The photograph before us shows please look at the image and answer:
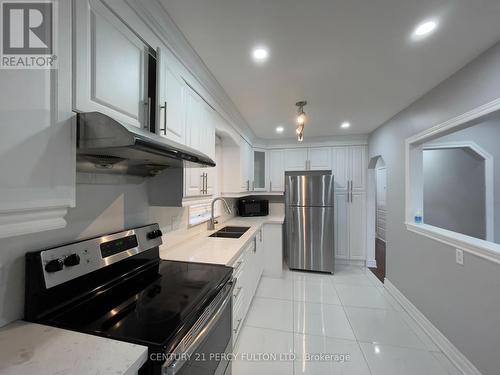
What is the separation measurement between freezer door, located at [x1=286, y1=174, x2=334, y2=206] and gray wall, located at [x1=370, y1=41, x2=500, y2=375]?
90 centimetres

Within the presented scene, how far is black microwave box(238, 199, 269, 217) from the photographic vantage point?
3898mm

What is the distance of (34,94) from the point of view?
24.0 inches

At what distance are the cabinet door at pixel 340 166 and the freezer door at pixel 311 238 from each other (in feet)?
2.47

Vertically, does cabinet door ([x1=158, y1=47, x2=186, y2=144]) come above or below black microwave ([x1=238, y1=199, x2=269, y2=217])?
above

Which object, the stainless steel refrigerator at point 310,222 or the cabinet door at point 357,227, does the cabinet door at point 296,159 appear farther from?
the cabinet door at point 357,227

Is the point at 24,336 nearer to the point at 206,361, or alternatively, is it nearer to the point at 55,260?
the point at 55,260

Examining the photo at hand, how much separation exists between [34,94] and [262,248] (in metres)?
3.09

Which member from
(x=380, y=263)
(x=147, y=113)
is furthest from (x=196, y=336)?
(x=380, y=263)

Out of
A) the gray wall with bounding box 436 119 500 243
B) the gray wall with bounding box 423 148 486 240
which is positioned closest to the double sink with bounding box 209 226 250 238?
the gray wall with bounding box 436 119 500 243

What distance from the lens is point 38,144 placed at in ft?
2.03

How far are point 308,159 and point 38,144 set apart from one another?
3.99 metres

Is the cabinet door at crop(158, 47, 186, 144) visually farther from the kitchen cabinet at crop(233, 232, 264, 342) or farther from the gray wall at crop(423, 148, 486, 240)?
the gray wall at crop(423, 148, 486, 240)

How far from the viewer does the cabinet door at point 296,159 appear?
13.7 ft

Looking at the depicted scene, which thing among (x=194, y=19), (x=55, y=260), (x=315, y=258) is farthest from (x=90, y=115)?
(x=315, y=258)
